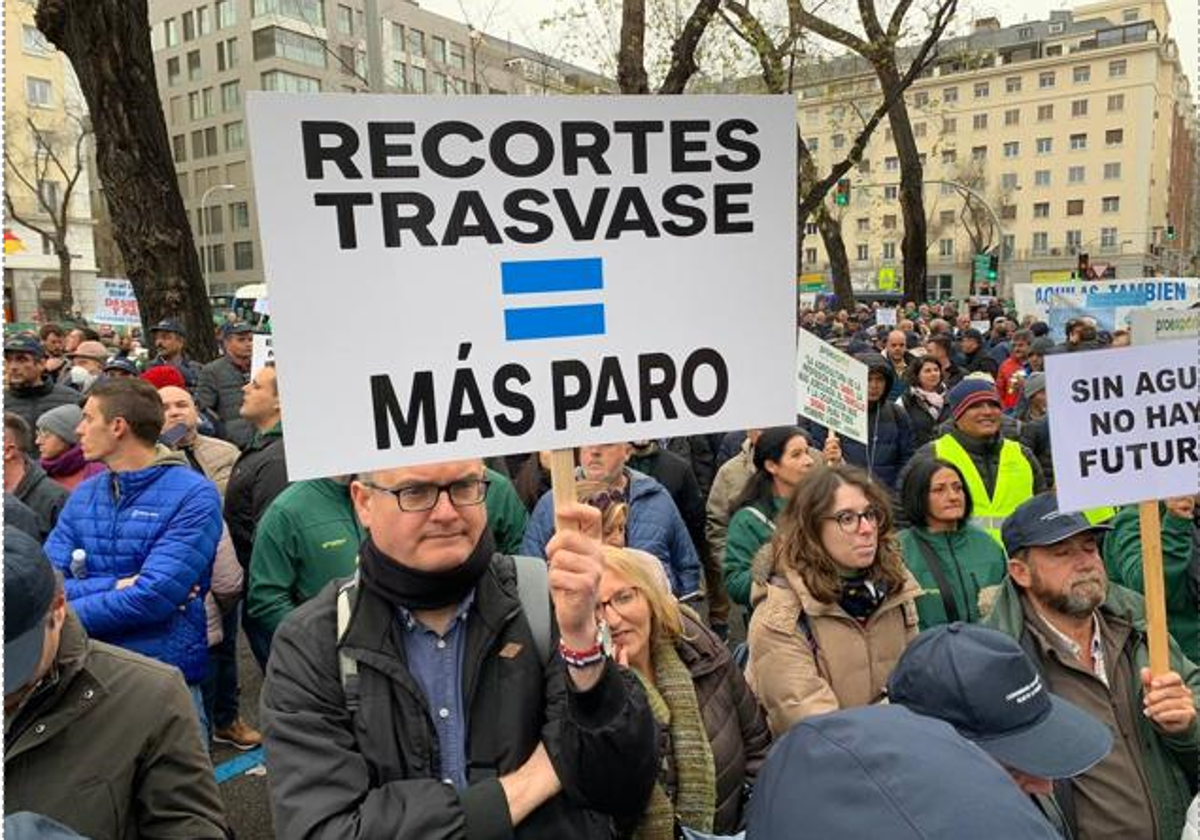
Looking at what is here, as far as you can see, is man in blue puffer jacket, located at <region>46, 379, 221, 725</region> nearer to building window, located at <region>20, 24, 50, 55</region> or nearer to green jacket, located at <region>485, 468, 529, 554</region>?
green jacket, located at <region>485, 468, 529, 554</region>

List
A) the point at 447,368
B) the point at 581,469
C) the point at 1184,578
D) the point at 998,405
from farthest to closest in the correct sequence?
the point at 998,405 → the point at 581,469 → the point at 1184,578 → the point at 447,368

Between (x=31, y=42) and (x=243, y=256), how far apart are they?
839 inches

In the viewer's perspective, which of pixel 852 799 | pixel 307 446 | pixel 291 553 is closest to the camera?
pixel 852 799

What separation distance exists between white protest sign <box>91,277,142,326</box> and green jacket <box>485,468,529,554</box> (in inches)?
463

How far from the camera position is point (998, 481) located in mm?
4766

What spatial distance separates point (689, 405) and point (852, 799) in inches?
39.9

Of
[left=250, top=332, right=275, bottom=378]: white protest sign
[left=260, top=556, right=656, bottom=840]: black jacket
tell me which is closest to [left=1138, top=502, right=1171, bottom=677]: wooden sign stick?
[left=260, top=556, right=656, bottom=840]: black jacket

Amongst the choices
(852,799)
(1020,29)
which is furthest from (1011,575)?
(1020,29)

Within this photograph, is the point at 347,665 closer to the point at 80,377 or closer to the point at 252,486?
the point at 252,486

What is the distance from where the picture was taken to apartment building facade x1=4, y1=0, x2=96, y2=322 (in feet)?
151

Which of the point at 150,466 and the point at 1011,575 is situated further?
the point at 150,466

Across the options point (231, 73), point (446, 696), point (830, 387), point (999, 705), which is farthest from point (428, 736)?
point (231, 73)

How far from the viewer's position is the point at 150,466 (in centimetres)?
358

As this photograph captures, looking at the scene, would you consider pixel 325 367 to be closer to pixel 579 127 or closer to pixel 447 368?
pixel 447 368
